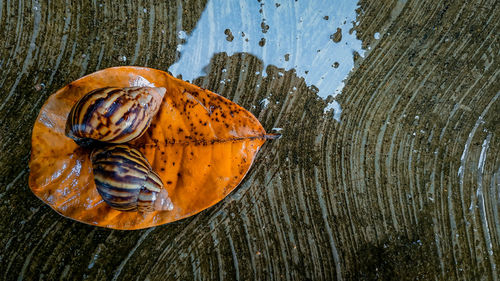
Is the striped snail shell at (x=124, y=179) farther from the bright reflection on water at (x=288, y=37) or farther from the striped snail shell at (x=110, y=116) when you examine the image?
the bright reflection on water at (x=288, y=37)

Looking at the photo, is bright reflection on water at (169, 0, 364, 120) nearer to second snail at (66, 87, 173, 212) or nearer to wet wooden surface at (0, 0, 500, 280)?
wet wooden surface at (0, 0, 500, 280)

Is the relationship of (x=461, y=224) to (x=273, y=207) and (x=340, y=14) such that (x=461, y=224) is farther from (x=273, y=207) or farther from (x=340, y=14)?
(x=340, y=14)

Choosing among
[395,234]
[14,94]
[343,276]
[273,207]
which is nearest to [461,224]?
[395,234]

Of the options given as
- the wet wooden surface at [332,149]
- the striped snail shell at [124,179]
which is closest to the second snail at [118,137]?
the striped snail shell at [124,179]

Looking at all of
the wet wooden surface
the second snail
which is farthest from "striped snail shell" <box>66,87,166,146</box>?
the wet wooden surface

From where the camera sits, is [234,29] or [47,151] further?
[234,29]
